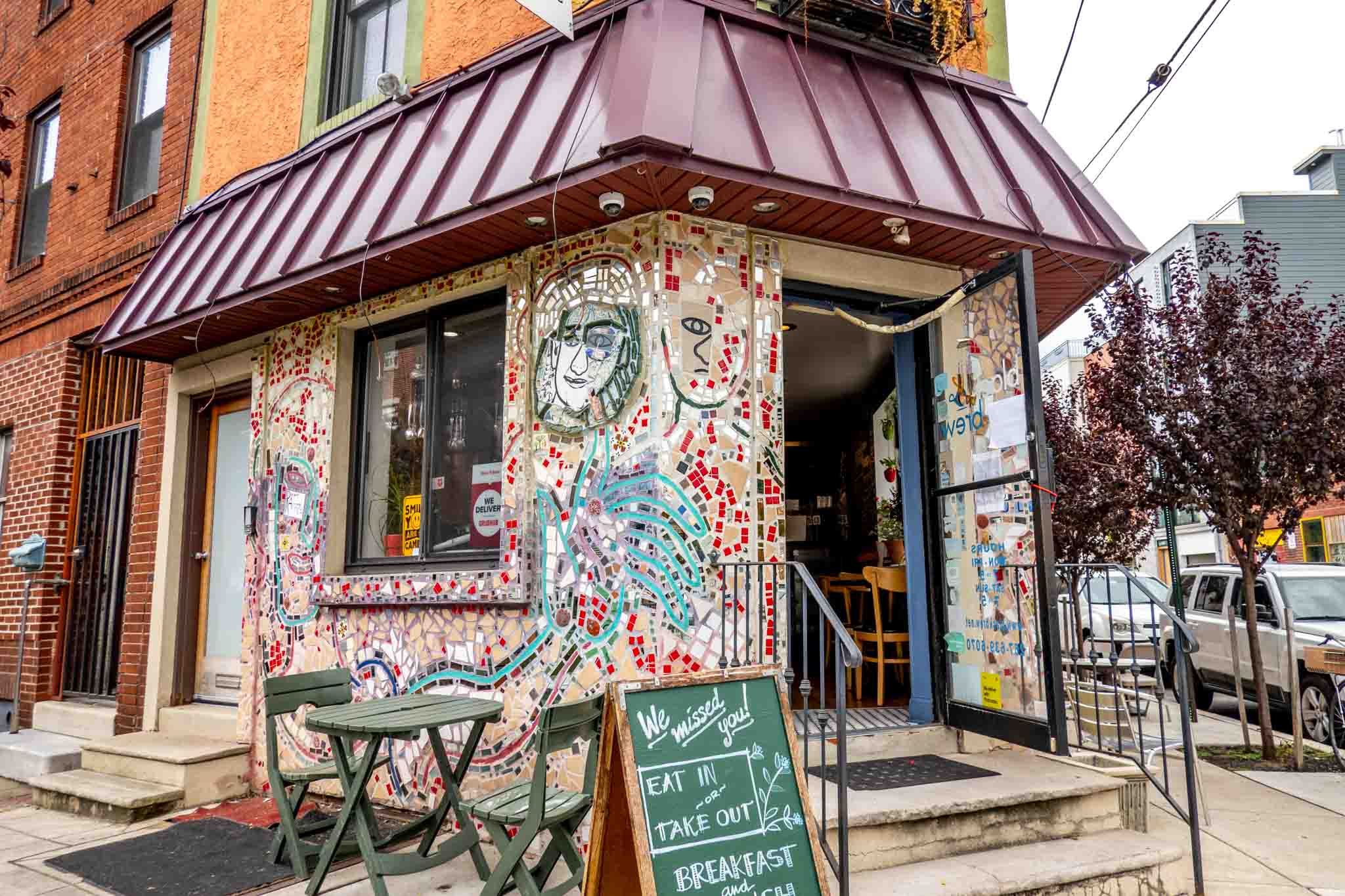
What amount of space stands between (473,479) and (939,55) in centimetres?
384

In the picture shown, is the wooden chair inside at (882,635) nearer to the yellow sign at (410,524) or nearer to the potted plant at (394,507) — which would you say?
the yellow sign at (410,524)

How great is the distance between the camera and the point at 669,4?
473 cm

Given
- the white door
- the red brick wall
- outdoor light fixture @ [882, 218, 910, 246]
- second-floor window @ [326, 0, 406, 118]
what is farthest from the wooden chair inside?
the red brick wall

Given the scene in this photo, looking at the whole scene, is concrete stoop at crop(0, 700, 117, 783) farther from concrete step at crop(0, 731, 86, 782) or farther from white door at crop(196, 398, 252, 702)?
white door at crop(196, 398, 252, 702)

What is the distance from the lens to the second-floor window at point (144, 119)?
880 cm

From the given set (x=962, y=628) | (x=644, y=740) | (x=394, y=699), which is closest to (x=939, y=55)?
(x=962, y=628)

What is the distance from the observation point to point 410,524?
19.4ft

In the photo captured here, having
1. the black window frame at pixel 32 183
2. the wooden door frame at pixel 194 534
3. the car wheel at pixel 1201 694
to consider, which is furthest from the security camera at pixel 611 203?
the car wheel at pixel 1201 694

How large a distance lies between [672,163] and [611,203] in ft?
1.62

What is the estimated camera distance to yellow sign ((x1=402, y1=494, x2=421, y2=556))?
19.2 feet

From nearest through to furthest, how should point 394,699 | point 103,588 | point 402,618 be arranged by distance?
1. point 394,699
2. point 402,618
3. point 103,588

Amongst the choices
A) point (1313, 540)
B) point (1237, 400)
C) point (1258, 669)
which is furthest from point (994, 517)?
point (1313, 540)

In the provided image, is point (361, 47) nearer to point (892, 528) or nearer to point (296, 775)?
point (296, 775)

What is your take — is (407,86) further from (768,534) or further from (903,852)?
(903,852)
